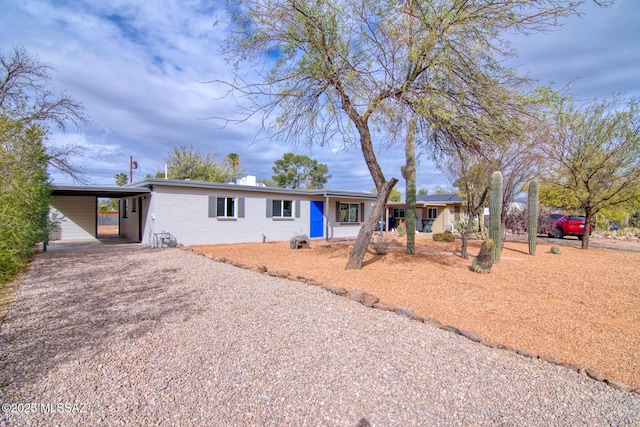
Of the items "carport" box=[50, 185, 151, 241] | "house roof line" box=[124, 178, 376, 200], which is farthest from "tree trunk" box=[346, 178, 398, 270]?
"carport" box=[50, 185, 151, 241]

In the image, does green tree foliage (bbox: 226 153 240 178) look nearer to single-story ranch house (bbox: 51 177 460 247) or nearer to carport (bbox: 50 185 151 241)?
single-story ranch house (bbox: 51 177 460 247)

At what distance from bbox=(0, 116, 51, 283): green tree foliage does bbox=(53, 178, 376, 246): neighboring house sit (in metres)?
2.36

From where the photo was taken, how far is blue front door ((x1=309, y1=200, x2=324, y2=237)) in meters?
17.2

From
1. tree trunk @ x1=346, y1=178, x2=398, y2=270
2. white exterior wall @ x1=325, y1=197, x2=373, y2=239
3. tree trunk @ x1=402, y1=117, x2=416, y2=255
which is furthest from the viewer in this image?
white exterior wall @ x1=325, y1=197, x2=373, y2=239

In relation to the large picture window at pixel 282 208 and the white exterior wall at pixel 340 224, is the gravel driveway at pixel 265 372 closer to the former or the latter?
the large picture window at pixel 282 208

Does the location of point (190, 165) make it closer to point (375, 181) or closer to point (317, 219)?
point (317, 219)

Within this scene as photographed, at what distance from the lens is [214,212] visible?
1367 centimetres

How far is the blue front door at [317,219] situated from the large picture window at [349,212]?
1.40 meters

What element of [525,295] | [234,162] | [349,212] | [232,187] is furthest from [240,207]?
[234,162]

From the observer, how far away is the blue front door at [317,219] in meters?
17.2

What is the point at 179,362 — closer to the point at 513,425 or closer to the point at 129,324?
the point at 129,324

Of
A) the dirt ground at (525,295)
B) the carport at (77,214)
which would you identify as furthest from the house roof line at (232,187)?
the dirt ground at (525,295)

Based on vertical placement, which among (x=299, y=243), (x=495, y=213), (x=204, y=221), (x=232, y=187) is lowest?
(x=299, y=243)

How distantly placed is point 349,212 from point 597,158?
37.3 ft
